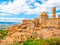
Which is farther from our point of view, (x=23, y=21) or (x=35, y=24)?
(x=23, y=21)

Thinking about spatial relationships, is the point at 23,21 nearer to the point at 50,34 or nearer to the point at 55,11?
the point at 55,11

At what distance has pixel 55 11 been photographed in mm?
15266

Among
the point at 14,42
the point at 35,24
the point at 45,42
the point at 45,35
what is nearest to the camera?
the point at 45,42

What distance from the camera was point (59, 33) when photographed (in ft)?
31.7

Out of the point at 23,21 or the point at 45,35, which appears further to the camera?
the point at 23,21

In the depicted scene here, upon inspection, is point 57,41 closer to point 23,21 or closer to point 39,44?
point 39,44

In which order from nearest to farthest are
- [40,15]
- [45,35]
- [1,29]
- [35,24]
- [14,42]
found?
[14,42], [45,35], [35,24], [40,15], [1,29]

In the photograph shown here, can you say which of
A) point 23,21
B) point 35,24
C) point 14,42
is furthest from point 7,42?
point 23,21

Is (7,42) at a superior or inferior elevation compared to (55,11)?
inferior

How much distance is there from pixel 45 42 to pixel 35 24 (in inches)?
243

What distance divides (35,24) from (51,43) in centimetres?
605

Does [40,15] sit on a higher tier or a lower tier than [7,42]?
higher

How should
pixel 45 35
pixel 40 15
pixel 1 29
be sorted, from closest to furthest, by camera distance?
pixel 45 35
pixel 40 15
pixel 1 29

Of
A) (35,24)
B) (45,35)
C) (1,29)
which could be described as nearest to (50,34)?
(45,35)
